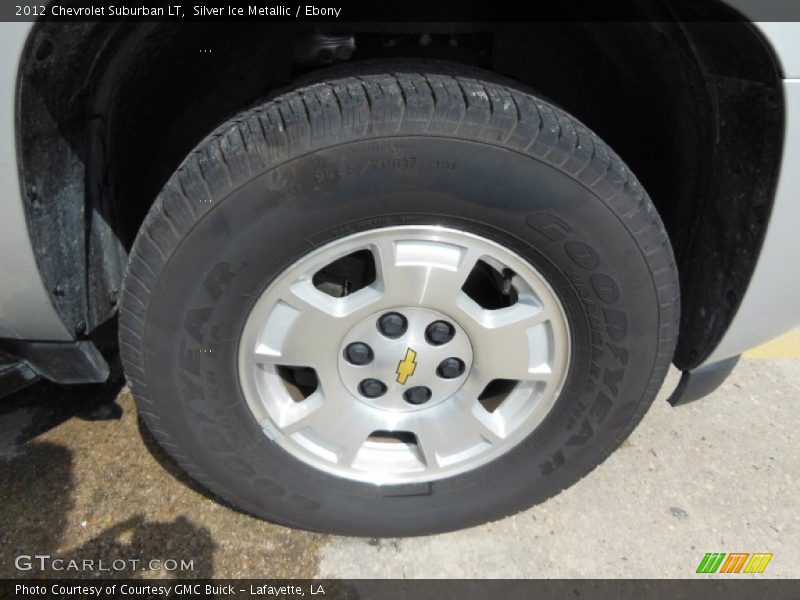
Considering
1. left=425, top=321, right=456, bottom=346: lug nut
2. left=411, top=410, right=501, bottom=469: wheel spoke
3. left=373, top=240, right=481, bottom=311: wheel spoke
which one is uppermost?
left=373, top=240, right=481, bottom=311: wheel spoke

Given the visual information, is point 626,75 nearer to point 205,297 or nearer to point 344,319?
point 344,319

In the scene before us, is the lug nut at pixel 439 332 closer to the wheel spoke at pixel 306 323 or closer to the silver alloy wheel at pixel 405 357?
the silver alloy wheel at pixel 405 357

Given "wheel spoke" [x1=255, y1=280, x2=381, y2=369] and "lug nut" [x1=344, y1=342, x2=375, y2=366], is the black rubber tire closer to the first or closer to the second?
"wheel spoke" [x1=255, y1=280, x2=381, y2=369]

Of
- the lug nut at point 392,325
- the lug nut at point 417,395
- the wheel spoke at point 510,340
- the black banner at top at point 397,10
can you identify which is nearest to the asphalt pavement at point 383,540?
the lug nut at point 417,395

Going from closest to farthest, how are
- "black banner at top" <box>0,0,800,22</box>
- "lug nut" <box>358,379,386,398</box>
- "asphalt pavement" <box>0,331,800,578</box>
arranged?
"black banner at top" <box>0,0,800,22</box>
"lug nut" <box>358,379,386,398</box>
"asphalt pavement" <box>0,331,800,578</box>

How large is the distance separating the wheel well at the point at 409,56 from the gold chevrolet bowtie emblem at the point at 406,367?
82 centimetres

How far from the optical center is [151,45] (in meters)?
1.74

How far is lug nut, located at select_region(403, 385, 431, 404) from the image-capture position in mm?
1826

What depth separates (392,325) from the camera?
170 cm

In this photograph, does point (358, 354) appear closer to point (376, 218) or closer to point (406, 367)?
point (406, 367)

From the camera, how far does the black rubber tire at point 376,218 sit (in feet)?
4.80

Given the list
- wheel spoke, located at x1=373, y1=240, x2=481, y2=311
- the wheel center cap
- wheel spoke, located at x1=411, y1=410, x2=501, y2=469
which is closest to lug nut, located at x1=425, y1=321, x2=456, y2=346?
the wheel center cap

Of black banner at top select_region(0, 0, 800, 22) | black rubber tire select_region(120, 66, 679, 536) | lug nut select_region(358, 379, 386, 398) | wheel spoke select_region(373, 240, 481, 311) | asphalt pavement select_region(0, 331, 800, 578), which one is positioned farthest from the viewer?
asphalt pavement select_region(0, 331, 800, 578)

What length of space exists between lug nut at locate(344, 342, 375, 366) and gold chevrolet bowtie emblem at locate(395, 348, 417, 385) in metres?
0.09
